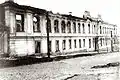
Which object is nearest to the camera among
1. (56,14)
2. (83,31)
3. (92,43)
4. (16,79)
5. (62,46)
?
(16,79)

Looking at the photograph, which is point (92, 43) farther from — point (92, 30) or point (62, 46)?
point (62, 46)

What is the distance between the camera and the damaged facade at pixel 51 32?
43.1 ft

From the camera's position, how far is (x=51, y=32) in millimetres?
16703

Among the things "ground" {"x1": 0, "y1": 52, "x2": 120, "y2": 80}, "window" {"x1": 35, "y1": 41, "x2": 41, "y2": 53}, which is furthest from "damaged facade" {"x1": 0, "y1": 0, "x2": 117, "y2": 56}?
"ground" {"x1": 0, "y1": 52, "x2": 120, "y2": 80}

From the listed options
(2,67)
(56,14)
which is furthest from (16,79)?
(56,14)

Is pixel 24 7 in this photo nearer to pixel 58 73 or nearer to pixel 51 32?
pixel 51 32

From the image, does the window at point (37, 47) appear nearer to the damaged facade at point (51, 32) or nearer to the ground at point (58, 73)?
the damaged facade at point (51, 32)

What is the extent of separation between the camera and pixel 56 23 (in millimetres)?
17625

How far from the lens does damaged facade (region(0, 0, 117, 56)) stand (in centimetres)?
1315

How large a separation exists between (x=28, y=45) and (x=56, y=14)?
4.32m

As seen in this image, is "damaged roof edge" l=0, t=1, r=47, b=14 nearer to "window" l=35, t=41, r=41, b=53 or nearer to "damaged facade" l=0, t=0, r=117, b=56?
"damaged facade" l=0, t=0, r=117, b=56

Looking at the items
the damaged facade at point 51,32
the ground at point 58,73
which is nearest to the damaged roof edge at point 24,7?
the damaged facade at point 51,32

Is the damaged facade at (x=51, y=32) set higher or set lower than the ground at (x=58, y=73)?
higher

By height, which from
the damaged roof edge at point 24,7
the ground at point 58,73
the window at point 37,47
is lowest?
the ground at point 58,73
